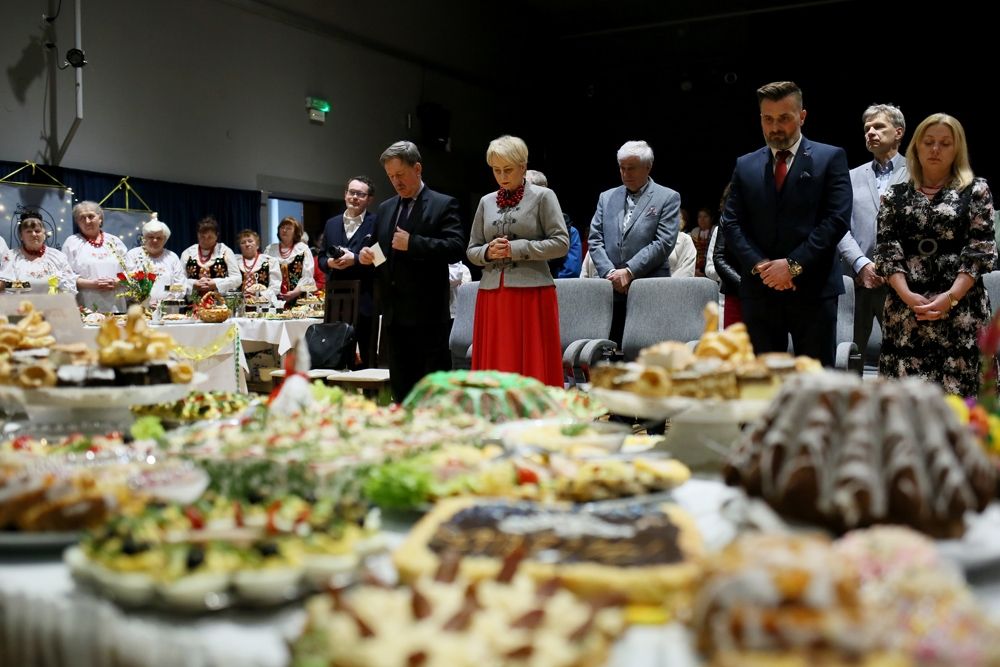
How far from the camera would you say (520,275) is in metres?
3.87

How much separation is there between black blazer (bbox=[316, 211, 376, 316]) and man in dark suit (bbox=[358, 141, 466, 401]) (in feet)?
5.33

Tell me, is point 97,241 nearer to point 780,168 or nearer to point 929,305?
point 780,168

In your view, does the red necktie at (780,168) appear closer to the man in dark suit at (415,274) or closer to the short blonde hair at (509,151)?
the short blonde hair at (509,151)

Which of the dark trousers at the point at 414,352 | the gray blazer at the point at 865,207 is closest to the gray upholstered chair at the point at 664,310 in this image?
the gray blazer at the point at 865,207

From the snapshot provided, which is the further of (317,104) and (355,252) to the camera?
(317,104)

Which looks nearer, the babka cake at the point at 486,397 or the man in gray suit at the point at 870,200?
the babka cake at the point at 486,397

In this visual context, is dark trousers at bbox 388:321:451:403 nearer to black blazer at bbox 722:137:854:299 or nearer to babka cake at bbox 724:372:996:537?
black blazer at bbox 722:137:854:299

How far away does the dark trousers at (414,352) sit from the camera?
4.18m

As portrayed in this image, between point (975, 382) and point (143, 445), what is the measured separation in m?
2.85

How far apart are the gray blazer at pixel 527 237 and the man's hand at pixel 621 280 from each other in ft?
2.91

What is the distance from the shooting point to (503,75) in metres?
13.7

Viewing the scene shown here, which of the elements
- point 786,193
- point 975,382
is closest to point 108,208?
point 786,193

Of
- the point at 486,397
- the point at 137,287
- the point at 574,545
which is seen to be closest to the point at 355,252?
the point at 137,287

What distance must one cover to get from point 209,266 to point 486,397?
5.98 m
